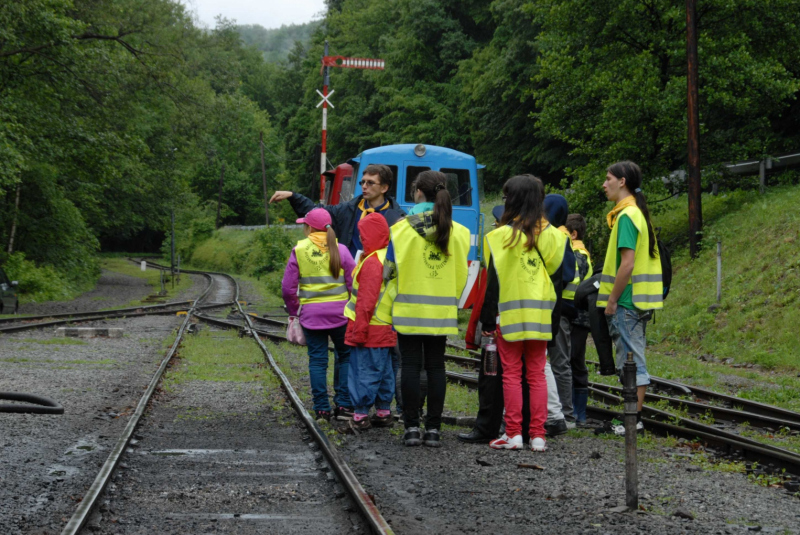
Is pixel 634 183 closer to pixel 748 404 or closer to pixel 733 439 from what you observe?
pixel 733 439

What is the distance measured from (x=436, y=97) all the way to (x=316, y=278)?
148ft

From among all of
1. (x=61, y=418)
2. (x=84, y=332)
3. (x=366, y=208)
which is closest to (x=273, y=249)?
(x=84, y=332)

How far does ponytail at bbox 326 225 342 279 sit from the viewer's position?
755cm

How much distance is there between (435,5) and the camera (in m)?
51.4

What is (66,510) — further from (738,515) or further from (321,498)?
(738,515)

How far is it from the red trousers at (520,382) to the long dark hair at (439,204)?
85cm

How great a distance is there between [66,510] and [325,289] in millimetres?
3262

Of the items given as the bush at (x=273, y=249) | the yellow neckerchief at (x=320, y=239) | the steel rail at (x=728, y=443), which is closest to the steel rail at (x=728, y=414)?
the steel rail at (x=728, y=443)

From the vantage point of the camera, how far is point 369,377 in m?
7.31

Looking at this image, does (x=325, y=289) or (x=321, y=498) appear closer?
(x=321, y=498)

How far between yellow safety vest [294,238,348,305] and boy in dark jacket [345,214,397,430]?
42 centimetres

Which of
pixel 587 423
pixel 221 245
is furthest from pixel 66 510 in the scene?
pixel 221 245

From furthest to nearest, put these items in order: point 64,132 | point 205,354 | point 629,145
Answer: point 64,132
point 629,145
point 205,354

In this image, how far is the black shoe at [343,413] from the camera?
7712 millimetres
